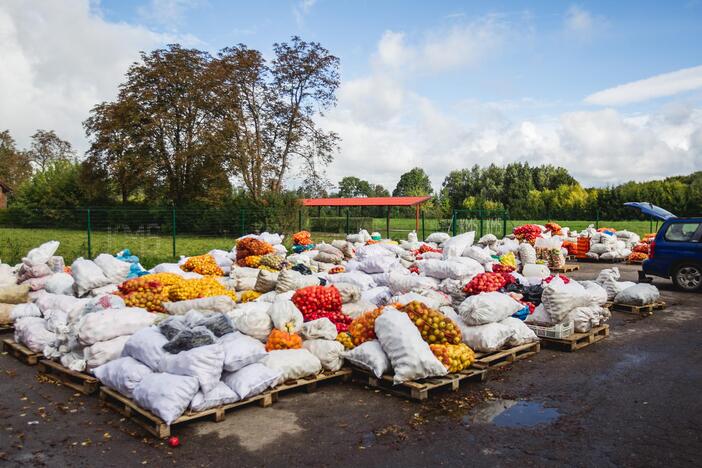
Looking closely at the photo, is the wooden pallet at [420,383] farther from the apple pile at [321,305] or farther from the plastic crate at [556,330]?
the plastic crate at [556,330]

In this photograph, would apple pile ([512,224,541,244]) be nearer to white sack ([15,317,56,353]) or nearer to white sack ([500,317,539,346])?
white sack ([500,317,539,346])

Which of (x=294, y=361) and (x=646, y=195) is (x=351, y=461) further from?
(x=646, y=195)

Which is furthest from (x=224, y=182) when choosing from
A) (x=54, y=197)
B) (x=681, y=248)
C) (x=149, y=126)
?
(x=681, y=248)

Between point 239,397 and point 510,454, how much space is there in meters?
2.29

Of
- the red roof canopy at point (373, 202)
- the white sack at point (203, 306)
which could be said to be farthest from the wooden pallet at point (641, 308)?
the red roof canopy at point (373, 202)

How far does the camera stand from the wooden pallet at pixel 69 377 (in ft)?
16.4

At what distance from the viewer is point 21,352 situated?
6.15 m

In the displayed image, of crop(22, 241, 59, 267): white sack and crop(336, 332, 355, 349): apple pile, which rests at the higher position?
crop(22, 241, 59, 267): white sack

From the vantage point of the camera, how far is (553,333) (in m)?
6.59

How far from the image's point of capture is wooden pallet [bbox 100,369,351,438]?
404 cm

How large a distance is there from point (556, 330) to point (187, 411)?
464cm

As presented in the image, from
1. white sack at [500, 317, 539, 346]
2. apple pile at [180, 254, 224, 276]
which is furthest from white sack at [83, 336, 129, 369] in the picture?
apple pile at [180, 254, 224, 276]

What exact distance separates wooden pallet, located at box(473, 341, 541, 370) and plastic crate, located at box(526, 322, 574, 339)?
302mm

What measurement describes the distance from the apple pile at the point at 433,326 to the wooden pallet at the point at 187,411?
3.21ft
